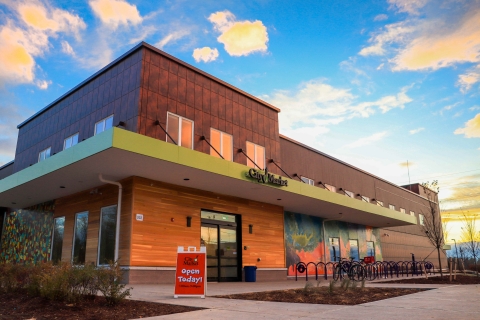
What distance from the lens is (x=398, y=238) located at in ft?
112

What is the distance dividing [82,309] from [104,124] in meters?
10.1

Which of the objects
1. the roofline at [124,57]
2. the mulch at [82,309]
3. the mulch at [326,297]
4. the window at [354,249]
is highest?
the roofline at [124,57]

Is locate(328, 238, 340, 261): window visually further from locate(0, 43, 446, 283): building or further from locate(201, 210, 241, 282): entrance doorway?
locate(201, 210, 241, 282): entrance doorway

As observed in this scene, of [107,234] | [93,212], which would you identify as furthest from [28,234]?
[107,234]

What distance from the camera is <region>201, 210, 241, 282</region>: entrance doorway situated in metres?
16.2

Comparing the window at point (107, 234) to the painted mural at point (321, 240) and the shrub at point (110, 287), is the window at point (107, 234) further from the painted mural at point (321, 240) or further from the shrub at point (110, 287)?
the painted mural at point (321, 240)

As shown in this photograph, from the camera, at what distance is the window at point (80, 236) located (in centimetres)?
1552

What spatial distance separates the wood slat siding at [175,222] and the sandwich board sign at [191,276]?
442cm

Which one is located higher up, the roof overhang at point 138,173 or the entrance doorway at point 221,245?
→ the roof overhang at point 138,173

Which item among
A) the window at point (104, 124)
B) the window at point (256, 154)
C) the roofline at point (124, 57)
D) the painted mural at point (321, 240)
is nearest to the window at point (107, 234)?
the window at point (104, 124)

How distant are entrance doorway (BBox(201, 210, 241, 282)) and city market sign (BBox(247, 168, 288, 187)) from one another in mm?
2715

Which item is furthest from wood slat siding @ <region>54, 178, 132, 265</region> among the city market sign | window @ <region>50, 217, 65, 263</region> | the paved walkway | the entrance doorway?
the paved walkway

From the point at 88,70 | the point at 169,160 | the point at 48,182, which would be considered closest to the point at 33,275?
the point at 169,160

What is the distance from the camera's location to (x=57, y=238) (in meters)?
17.4
